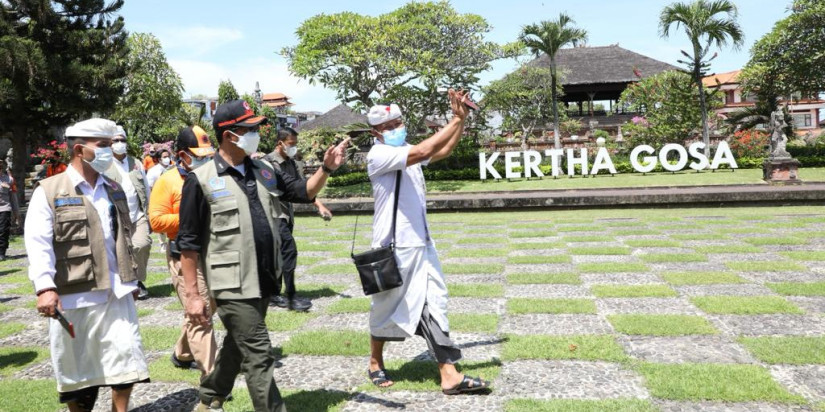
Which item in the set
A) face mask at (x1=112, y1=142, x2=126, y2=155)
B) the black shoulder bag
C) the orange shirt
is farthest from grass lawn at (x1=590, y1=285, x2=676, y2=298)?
face mask at (x1=112, y1=142, x2=126, y2=155)

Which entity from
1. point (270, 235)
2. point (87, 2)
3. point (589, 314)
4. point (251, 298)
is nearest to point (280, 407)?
point (251, 298)

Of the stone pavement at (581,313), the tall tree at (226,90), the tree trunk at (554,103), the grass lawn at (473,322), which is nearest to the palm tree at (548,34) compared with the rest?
the tree trunk at (554,103)

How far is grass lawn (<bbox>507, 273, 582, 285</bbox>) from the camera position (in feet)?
22.3

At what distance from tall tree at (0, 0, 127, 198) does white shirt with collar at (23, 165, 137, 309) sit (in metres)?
21.3

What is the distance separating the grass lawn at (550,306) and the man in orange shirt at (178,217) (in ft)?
9.14

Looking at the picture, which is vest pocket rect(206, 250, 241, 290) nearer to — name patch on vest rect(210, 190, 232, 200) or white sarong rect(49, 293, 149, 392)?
name patch on vest rect(210, 190, 232, 200)

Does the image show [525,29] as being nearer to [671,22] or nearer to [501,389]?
[671,22]

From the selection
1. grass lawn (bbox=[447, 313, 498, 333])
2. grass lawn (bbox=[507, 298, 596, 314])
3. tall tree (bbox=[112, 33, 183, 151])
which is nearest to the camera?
grass lawn (bbox=[447, 313, 498, 333])

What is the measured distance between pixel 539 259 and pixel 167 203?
5347 mm

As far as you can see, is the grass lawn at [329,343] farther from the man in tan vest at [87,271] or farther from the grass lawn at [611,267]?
the grass lawn at [611,267]

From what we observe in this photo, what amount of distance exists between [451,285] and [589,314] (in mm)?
1841

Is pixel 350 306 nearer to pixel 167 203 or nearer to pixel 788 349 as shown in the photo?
pixel 167 203

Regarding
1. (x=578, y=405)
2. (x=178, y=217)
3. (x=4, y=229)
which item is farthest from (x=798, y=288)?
(x=4, y=229)

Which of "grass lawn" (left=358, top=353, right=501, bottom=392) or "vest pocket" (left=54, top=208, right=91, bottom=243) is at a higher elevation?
"vest pocket" (left=54, top=208, right=91, bottom=243)
